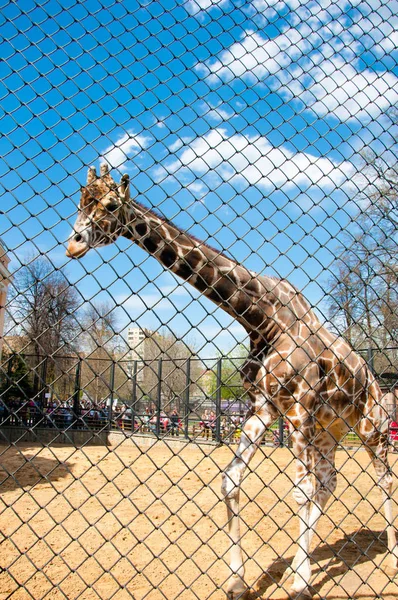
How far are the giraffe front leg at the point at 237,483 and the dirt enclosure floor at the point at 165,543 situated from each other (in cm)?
11

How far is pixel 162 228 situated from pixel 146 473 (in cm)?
676

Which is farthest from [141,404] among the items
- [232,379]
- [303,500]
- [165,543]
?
[303,500]

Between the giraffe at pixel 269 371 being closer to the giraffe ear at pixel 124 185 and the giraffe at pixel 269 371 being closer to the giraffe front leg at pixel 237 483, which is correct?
the giraffe front leg at pixel 237 483

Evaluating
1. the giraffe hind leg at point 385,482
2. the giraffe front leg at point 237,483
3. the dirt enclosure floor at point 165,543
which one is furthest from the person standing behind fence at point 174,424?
the giraffe hind leg at point 385,482

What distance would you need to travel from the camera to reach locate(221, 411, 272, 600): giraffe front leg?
3.44m

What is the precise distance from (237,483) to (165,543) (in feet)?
4.70

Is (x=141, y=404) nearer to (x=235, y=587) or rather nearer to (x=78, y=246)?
(x=235, y=587)

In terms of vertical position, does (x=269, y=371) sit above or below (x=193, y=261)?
below

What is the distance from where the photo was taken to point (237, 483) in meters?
3.62

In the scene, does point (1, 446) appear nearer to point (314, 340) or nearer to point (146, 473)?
point (146, 473)

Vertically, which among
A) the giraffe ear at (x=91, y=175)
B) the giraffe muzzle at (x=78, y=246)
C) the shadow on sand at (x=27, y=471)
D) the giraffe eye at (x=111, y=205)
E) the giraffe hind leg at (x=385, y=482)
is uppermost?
the giraffe ear at (x=91, y=175)

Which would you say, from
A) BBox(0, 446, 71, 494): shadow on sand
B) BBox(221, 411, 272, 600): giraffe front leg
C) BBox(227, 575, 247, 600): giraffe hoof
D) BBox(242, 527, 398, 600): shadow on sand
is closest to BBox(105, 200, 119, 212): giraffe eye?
BBox(221, 411, 272, 600): giraffe front leg

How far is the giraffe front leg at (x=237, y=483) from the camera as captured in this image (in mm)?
3439

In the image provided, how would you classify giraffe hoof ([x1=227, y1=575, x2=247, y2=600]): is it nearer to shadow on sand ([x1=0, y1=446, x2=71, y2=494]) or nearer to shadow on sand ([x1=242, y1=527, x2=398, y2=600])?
shadow on sand ([x1=242, y1=527, x2=398, y2=600])
